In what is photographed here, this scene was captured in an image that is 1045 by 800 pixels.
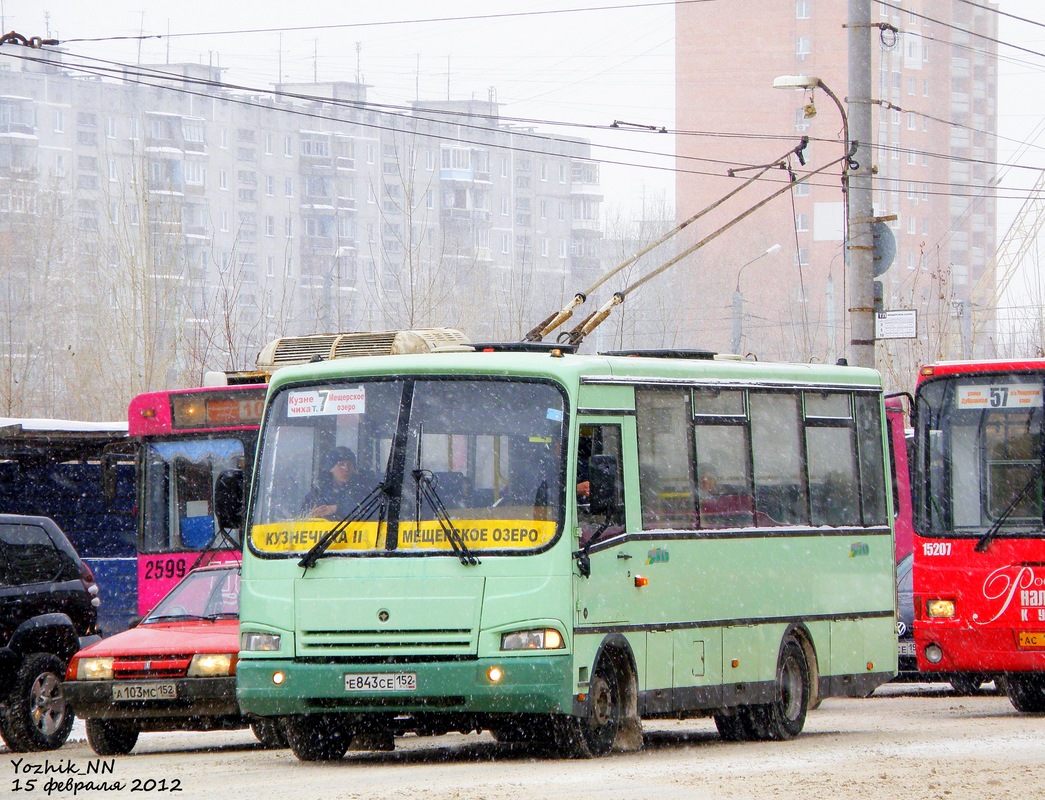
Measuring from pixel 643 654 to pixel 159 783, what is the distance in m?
3.28

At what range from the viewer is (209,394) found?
19.1m

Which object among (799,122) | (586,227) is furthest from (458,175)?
(799,122)

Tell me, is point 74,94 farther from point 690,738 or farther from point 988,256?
point 690,738

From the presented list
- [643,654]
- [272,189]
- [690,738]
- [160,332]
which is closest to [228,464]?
[690,738]

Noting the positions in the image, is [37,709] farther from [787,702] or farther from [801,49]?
[801,49]

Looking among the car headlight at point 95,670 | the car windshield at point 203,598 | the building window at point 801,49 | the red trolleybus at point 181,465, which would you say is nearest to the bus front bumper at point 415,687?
the car headlight at point 95,670

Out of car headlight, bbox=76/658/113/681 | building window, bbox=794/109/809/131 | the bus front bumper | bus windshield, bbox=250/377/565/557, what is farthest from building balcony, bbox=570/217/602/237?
the bus front bumper

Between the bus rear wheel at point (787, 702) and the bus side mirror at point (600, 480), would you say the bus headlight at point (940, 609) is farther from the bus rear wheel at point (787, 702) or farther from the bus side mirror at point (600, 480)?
the bus side mirror at point (600, 480)

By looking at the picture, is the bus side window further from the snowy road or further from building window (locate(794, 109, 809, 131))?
building window (locate(794, 109, 809, 131))

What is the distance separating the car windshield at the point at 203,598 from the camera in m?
14.1

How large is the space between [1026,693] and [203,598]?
7239 mm

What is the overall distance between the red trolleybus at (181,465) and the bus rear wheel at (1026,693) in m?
8.04

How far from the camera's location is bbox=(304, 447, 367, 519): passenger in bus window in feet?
37.1

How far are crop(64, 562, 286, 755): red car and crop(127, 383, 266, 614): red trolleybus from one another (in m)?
5.70
